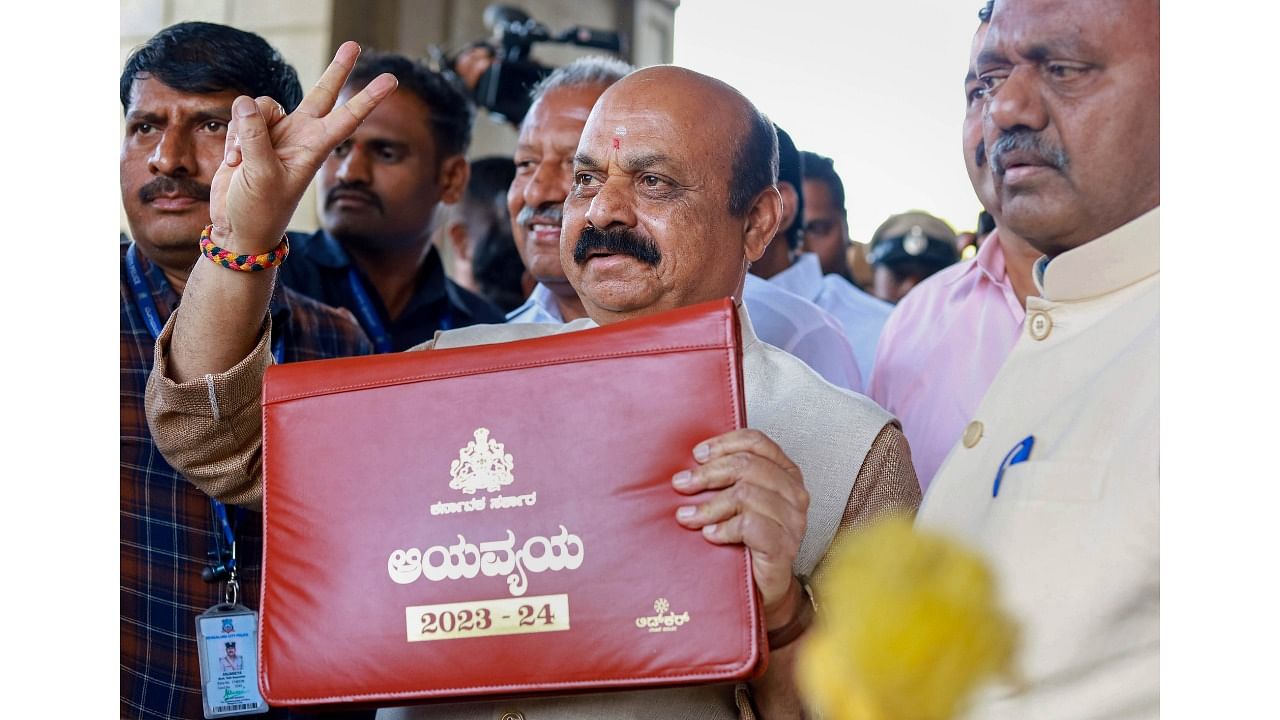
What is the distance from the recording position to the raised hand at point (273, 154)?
66.2 inches

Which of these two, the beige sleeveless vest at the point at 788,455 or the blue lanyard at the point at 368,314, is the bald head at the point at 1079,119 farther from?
the blue lanyard at the point at 368,314

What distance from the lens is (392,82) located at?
174 cm

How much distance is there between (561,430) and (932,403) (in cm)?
105

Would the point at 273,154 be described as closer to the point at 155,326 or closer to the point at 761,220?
the point at 155,326

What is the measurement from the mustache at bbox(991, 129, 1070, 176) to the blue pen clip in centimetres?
36

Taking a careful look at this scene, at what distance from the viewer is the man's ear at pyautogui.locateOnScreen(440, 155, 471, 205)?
3365 millimetres

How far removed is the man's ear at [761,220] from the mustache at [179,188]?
975 millimetres

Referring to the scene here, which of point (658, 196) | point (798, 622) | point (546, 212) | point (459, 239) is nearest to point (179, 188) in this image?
point (546, 212)

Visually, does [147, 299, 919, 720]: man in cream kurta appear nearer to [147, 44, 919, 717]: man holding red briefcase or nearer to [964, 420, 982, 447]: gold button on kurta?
[147, 44, 919, 717]: man holding red briefcase

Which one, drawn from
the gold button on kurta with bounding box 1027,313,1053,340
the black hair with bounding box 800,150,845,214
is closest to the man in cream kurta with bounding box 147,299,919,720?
the gold button on kurta with bounding box 1027,313,1053,340

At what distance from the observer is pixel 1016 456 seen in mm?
1545

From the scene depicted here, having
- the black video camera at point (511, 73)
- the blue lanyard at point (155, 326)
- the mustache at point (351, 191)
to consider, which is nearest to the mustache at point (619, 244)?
the blue lanyard at point (155, 326)

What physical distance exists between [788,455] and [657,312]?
0.93 feet
